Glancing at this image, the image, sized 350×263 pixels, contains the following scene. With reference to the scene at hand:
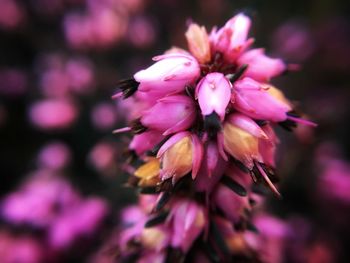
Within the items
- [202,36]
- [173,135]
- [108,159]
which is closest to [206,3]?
[108,159]

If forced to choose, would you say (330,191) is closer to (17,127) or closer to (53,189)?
(53,189)

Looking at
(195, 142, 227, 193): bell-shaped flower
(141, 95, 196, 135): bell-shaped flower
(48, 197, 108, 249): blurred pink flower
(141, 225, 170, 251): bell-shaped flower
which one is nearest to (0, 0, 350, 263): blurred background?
(48, 197, 108, 249): blurred pink flower

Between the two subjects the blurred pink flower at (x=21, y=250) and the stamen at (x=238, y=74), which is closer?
the stamen at (x=238, y=74)

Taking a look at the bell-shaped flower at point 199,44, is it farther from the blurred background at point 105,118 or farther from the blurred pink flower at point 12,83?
the blurred pink flower at point 12,83

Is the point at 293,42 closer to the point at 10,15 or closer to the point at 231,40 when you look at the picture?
the point at 10,15

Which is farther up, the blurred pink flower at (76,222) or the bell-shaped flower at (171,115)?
the bell-shaped flower at (171,115)

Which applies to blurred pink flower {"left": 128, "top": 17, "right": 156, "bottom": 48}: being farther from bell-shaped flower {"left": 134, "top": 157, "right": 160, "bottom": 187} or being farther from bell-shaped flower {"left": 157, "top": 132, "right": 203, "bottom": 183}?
bell-shaped flower {"left": 157, "top": 132, "right": 203, "bottom": 183}

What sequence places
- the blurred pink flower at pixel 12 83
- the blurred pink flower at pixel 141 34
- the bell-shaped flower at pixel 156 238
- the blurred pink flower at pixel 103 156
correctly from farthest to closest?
the blurred pink flower at pixel 12 83 → the blurred pink flower at pixel 141 34 → the blurred pink flower at pixel 103 156 → the bell-shaped flower at pixel 156 238

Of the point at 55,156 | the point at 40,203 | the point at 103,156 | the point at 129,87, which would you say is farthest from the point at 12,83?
the point at 129,87

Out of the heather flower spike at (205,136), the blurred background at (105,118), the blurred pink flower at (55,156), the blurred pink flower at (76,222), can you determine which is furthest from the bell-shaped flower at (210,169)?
the blurred pink flower at (55,156)
